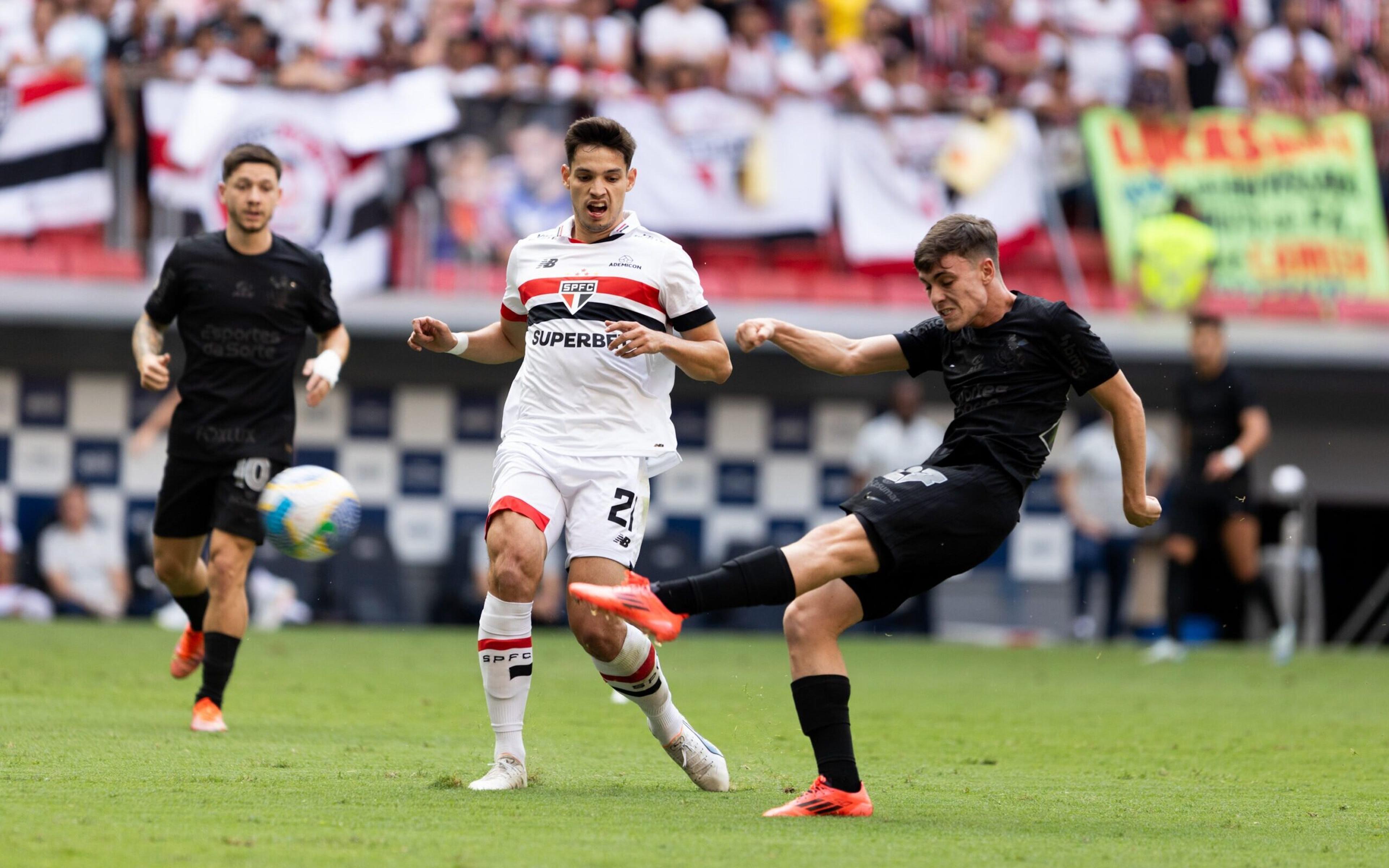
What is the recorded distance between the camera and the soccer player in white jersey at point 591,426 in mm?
5762

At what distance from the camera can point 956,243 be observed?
5.50 metres

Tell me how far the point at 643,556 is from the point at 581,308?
10.5 m

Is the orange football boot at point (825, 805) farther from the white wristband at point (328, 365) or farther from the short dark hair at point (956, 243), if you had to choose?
the white wristband at point (328, 365)

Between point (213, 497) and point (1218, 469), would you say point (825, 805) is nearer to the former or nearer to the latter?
point (213, 497)

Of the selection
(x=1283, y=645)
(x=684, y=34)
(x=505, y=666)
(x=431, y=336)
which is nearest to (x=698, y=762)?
(x=505, y=666)

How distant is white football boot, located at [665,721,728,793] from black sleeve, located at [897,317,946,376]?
1392 mm

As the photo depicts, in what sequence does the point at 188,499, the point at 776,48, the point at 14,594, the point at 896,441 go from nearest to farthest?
the point at 188,499, the point at 14,594, the point at 896,441, the point at 776,48

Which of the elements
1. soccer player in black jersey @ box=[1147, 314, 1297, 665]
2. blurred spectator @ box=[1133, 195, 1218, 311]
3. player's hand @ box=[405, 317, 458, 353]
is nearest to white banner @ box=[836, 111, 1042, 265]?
blurred spectator @ box=[1133, 195, 1218, 311]

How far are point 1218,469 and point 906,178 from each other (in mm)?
4575

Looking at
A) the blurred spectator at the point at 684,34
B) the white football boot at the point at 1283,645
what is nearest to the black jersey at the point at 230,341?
the white football boot at the point at 1283,645

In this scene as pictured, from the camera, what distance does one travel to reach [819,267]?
15812 millimetres

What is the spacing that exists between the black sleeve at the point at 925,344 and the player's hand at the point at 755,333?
1.59ft

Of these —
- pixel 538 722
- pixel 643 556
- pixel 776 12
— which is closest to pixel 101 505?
pixel 643 556

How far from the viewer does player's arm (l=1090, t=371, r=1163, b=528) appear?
562 cm
